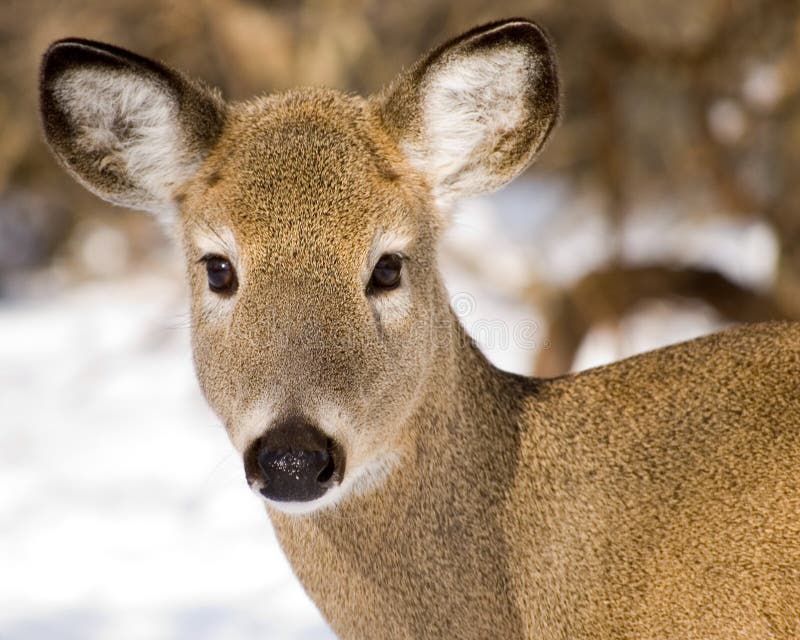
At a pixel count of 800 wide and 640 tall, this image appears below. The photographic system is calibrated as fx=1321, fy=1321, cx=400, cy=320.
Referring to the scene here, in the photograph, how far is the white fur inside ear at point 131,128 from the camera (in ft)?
11.5

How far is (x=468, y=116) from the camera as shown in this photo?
3.64 m

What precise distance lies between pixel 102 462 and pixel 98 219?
4434mm

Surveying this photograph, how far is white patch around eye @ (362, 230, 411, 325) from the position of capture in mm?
3234

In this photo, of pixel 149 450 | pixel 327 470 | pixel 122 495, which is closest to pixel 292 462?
pixel 327 470

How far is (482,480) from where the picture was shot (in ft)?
11.3

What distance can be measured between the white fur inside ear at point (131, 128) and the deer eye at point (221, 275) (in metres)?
0.40

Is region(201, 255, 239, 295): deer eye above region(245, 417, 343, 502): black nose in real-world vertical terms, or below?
above

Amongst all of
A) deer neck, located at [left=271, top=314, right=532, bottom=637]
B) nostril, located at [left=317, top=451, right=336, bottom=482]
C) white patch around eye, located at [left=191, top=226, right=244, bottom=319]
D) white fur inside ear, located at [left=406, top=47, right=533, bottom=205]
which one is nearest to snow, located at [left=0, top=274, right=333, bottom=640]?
deer neck, located at [left=271, top=314, right=532, bottom=637]

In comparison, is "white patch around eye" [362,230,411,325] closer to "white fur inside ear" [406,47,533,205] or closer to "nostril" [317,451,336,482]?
"white fur inside ear" [406,47,533,205]

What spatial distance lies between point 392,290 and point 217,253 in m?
0.45

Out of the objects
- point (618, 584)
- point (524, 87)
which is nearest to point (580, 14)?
point (524, 87)

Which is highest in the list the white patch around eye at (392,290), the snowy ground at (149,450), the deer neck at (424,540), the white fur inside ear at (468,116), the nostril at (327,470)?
the white fur inside ear at (468,116)

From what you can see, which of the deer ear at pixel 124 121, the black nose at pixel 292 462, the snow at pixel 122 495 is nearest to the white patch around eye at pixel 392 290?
the black nose at pixel 292 462

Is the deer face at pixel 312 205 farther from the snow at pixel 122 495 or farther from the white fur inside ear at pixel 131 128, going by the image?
the snow at pixel 122 495
